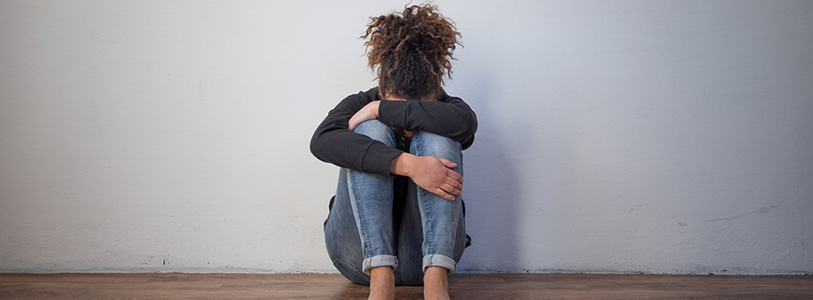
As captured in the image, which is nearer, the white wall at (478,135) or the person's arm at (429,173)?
the person's arm at (429,173)

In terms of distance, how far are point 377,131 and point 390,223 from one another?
9.8 inches

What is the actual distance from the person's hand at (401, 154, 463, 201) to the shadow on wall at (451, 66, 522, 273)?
2.17 feet

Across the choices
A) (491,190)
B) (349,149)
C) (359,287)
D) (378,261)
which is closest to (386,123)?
(349,149)

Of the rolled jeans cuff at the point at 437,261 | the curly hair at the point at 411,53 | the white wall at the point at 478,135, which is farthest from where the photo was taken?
the white wall at the point at 478,135

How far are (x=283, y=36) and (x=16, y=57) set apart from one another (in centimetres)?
92

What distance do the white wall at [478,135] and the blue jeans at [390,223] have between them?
47cm

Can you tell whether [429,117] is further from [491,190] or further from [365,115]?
[491,190]

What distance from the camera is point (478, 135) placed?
1994 mm

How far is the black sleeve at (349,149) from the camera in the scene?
1.33 m

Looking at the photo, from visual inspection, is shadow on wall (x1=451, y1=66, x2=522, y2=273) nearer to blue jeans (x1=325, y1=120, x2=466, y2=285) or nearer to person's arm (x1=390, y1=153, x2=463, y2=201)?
blue jeans (x1=325, y1=120, x2=466, y2=285)

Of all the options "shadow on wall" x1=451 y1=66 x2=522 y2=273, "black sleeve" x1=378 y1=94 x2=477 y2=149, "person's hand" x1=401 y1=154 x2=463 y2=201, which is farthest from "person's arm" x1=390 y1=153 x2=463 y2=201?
"shadow on wall" x1=451 y1=66 x2=522 y2=273

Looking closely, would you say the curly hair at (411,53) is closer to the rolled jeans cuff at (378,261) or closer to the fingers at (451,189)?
the fingers at (451,189)

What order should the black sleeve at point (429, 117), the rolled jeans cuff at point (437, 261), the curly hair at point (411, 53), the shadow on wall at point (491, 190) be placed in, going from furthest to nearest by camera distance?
the shadow on wall at point (491, 190) < the curly hair at point (411, 53) < the black sleeve at point (429, 117) < the rolled jeans cuff at point (437, 261)

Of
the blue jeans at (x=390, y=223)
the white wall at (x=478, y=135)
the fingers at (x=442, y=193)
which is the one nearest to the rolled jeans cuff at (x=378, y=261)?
the blue jeans at (x=390, y=223)
